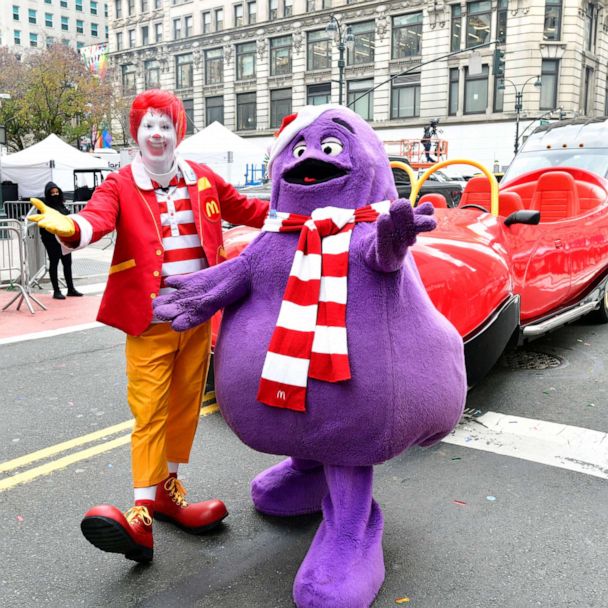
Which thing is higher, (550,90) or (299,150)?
(550,90)

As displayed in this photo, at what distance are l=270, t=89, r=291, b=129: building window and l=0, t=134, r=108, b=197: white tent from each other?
26.9m

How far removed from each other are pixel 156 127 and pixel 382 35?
149ft

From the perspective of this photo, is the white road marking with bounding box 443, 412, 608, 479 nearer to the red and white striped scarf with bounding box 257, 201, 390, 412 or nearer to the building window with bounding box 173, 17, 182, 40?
the red and white striped scarf with bounding box 257, 201, 390, 412

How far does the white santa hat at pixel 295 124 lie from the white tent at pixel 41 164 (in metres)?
23.1

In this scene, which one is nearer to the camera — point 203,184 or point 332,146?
point 332,146

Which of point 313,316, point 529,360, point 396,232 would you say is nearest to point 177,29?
point 529,360

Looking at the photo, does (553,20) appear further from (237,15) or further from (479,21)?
(237,15)

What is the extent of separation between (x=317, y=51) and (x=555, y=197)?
144 ft

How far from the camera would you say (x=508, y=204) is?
6.32 m

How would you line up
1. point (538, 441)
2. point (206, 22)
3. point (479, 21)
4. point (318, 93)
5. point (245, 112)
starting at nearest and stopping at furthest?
1. point (538, 441)
2. point (479, 21)
3. point (318, 93)
4. point (245, 112)
5. point (206, 22)

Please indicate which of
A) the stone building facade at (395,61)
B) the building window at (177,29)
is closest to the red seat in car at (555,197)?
the stone building facade at (395,61)

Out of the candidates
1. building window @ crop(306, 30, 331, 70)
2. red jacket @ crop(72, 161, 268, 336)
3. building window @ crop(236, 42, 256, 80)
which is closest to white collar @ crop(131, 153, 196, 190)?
red jacket @ crop(72, 161, 268, 336)

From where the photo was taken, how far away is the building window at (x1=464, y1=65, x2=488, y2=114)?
41.2 meters

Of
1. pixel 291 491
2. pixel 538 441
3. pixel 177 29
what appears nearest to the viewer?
pixel 291 491
